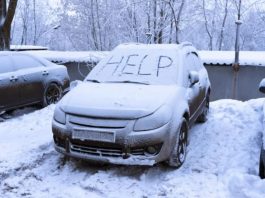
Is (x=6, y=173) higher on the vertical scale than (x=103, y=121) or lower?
lower

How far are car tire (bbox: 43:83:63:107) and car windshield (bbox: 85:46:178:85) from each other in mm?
3043

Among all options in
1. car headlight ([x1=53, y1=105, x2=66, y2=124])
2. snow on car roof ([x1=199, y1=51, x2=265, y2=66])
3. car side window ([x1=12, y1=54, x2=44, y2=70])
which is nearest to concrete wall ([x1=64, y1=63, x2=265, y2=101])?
snow on car roof ([x1=199, y1=51, x2=265, y2=66])

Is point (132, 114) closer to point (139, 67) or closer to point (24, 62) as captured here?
point (139, 67)

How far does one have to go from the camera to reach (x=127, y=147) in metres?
4.78

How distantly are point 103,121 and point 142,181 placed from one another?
854 mm

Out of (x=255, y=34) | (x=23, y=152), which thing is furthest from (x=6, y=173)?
(x=255, y=34)

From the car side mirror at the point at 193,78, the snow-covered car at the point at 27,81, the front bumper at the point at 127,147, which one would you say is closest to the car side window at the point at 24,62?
the snow-covered car at the point at 27,81

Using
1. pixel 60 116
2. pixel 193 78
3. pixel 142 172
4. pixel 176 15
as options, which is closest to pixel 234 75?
pixel 193 78

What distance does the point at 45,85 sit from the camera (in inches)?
349

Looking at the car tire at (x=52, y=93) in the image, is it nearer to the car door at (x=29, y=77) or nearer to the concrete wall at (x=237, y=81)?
the car door at (x=29, y=77)

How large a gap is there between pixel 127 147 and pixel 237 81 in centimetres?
862

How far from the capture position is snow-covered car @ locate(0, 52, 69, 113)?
313 inches

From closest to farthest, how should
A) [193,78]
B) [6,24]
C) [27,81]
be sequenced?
[193,78] < [27,81] < [6,24]

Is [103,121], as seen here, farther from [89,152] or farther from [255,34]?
[255,34]
